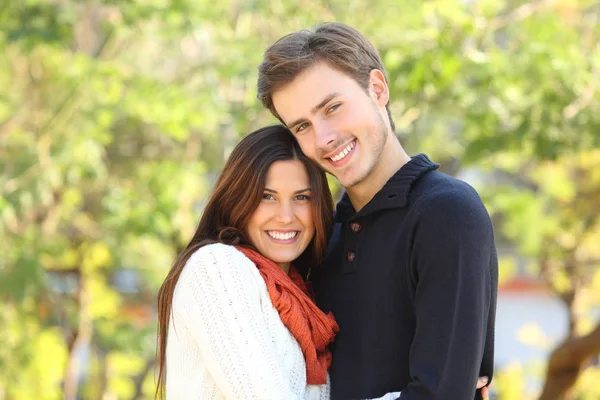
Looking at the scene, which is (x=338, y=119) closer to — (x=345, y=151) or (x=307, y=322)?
(x=345, y=151)

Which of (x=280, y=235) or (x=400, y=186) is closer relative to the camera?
(x=400, y=186)

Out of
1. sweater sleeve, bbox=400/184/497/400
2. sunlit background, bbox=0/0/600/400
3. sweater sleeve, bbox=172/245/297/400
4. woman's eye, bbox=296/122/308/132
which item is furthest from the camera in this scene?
sunlit background, bbox=0/0/600/400

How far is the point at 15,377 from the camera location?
285 inches

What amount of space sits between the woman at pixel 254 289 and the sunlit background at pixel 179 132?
97.7 inches

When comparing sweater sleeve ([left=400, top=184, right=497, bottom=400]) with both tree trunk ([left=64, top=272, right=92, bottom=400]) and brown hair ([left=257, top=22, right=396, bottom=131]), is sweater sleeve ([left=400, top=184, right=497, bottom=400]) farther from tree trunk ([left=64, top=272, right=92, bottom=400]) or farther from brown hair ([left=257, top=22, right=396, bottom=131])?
tree trunk ([left=64, top=272, right=92, bottom=400])

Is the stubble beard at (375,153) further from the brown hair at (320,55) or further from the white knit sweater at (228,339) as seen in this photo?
the white knit sweater at (228,339)

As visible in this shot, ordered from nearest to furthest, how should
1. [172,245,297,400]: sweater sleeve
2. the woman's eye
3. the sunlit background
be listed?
[172,245,297,400]: sweater sleeve, the woman's eye, the sunlit background

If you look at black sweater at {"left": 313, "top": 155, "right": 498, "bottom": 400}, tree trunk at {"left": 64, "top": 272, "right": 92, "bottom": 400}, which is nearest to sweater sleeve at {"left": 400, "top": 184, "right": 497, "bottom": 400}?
black sweater at {"left": 313, "top": 155, "right": 498, "bottom": 400}

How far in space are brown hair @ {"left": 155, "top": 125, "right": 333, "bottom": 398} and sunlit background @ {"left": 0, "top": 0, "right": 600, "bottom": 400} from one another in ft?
7.99

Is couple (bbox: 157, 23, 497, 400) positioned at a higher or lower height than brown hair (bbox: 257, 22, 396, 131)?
lower

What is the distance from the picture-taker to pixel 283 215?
9.30ft

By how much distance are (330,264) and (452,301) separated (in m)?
0.72

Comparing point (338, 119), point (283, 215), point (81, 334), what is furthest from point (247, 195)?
point (81, 334)

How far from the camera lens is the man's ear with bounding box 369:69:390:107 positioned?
8.91 ft
